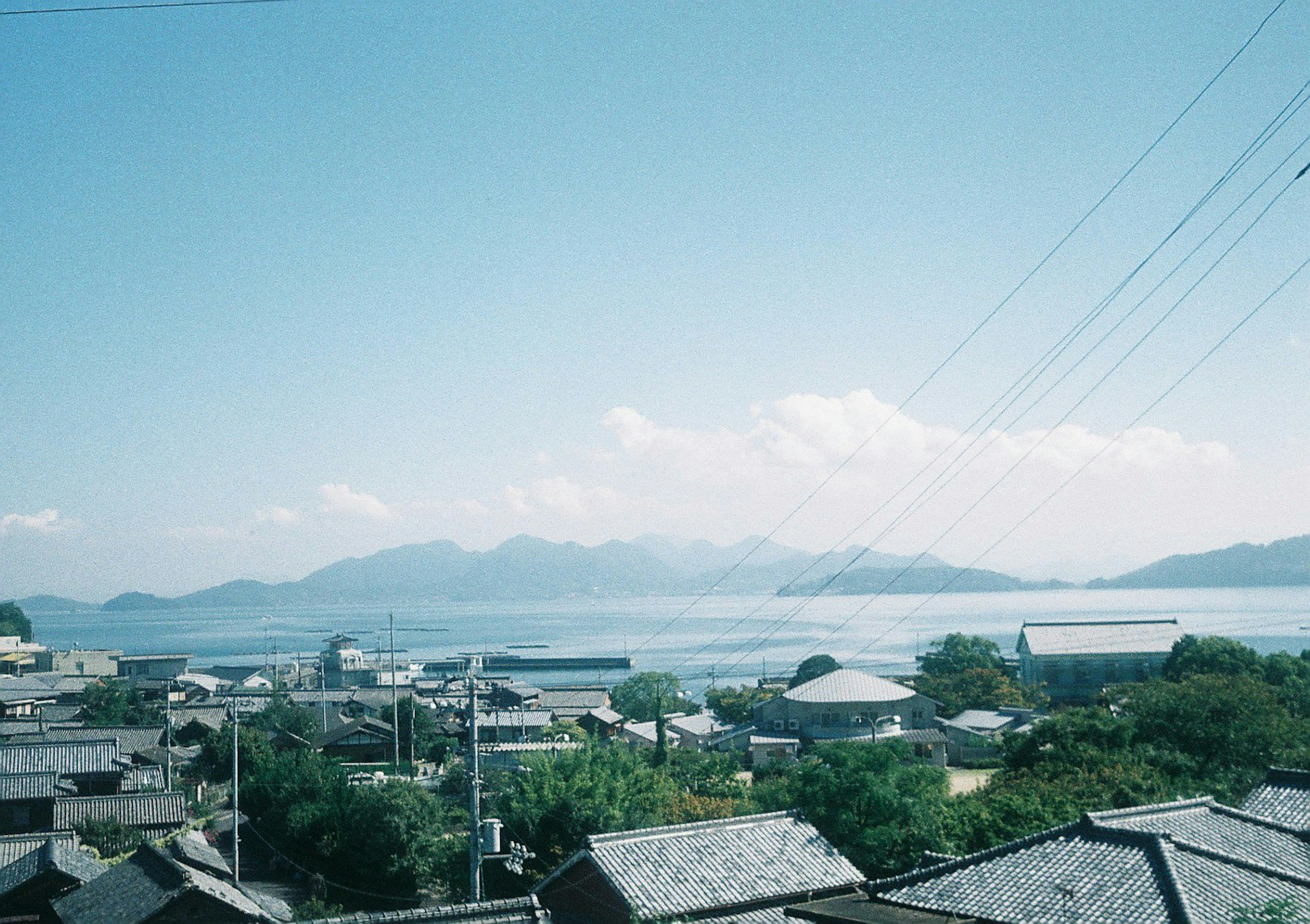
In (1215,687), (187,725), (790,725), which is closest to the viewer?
(1215,687)

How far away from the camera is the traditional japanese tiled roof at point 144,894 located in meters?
11.8

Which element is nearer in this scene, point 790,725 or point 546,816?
point 546,816

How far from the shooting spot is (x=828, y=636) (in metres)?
108

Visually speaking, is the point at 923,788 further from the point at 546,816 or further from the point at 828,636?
the point at 828,636

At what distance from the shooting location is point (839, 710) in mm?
31859

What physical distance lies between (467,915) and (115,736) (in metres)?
25.5

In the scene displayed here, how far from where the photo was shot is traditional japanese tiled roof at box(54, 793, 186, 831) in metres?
19.0

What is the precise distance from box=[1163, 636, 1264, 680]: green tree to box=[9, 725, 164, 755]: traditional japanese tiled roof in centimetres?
3208

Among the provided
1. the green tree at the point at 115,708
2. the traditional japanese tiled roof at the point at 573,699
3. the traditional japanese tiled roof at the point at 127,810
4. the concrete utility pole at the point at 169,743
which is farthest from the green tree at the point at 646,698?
the traditional japanese tiled roof at the point at 127,810

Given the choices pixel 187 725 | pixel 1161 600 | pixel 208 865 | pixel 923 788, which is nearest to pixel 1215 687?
pixel 923 788

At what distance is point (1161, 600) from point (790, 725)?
148 m

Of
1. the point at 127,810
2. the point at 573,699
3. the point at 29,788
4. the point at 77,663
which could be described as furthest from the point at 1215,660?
the point at 77,663

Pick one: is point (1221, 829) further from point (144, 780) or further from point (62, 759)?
point (144, 780)

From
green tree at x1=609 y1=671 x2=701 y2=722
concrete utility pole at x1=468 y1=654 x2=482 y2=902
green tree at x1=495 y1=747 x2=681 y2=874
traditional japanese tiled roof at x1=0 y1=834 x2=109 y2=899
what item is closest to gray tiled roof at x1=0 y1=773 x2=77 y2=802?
traditional japanese tiled roof at x1=0 y1=834 x2=109 y2=899
